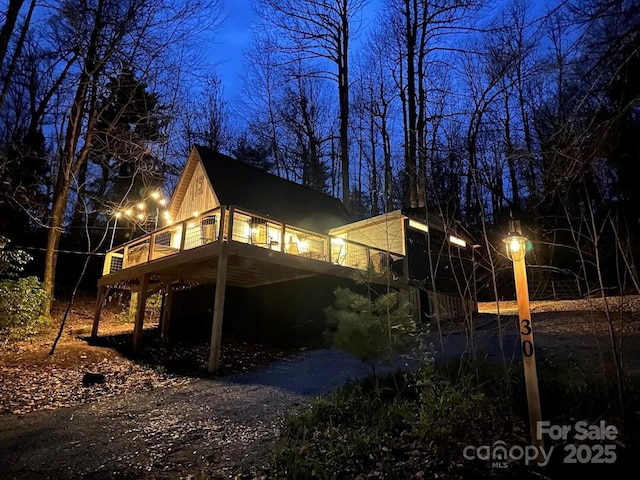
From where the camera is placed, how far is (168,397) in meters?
6.55

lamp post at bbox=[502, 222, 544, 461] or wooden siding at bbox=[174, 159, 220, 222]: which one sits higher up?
wooden siding at bbox=[174, 159, 220, 222]

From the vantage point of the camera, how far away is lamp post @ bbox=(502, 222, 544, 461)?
3.53 m

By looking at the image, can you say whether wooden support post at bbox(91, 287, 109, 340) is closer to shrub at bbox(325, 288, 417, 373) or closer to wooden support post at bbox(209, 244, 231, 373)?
wooden support post at bbox(209, 244, 231, 373)

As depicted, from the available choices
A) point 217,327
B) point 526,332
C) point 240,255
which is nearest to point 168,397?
point 217,327

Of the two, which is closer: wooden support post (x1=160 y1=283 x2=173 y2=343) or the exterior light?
the exterior light

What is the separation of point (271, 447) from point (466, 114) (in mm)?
16112

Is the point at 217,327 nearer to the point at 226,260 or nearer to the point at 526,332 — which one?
the point at 226,260

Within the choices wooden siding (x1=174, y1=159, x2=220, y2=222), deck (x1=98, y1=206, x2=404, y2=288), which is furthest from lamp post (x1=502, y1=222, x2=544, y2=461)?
wooden siding (x1=174, y1=159, x2=220, y2=222)

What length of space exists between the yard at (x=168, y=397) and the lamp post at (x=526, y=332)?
97cm

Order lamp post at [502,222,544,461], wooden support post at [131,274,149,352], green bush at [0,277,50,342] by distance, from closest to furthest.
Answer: lamp post at [502,222,544,461], wooden support post at [131,274,149,352], green bush at [0,277,50,342]

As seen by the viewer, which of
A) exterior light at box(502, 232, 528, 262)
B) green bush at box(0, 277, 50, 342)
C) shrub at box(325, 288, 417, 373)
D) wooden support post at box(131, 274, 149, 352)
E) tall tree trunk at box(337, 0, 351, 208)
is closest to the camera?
exterior light at box(502, 232, 528, 262)

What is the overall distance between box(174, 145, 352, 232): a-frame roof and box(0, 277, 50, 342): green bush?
6071 millimetres

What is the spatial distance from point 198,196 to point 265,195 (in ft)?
8.39

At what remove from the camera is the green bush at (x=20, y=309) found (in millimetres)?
10617
